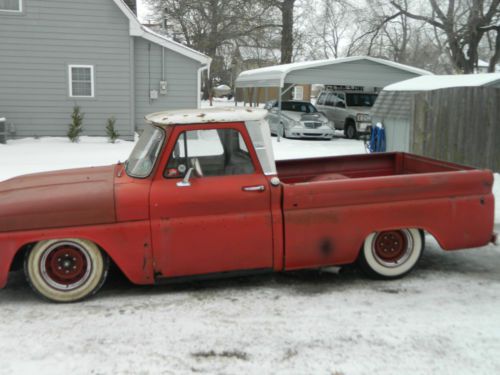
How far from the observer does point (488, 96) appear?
10.9 meters

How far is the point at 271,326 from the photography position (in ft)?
14.1

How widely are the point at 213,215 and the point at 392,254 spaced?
178cm

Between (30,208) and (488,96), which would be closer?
(30,208)

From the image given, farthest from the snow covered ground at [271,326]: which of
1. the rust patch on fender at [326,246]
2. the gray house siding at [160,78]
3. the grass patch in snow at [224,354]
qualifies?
the gray house siding at [160,78]

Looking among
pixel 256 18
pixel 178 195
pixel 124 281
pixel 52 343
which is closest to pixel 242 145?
pixel 178 195

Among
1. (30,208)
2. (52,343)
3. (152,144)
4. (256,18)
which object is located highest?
(256,18)

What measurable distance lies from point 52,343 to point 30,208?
1.19m

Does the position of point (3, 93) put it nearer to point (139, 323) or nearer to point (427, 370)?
point (139, 323)

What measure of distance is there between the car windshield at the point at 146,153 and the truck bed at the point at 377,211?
3.88ft

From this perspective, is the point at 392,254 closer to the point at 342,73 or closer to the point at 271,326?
the point at 271,326

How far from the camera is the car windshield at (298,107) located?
21594 mm

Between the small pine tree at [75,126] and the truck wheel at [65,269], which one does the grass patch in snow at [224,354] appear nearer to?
the truck wheel at [65,269]

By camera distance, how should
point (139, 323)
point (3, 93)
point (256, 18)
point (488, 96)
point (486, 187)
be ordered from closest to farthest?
point (139, 323) < point (486, 187) < point (488, 96) < point (3, 93) < point (256, 18)

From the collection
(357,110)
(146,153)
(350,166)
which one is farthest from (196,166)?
(357,110)
